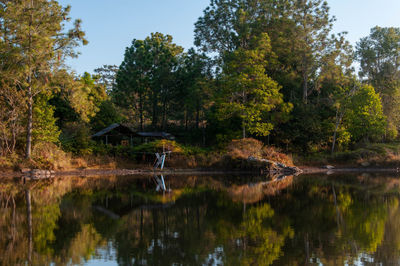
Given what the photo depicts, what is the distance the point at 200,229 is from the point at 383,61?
4419 cm

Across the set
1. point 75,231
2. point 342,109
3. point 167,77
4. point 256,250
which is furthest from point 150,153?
point 256,250

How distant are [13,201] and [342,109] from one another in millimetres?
30089

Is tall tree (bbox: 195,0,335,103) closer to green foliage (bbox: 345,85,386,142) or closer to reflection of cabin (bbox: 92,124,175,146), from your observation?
green foliage (bbox: 345,85,386,142)

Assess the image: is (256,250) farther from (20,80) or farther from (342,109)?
(342,109)

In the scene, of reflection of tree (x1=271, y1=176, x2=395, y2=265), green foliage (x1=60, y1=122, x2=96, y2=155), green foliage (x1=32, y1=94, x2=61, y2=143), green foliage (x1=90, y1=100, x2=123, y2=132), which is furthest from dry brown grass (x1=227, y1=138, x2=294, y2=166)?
green foliage (x1=90, y1=100, x2=123, y2=132)

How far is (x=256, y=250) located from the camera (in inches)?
272

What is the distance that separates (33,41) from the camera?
24312mm

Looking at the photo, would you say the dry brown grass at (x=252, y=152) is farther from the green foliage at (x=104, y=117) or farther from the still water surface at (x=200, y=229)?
the green foliage at (x=104, y=117)

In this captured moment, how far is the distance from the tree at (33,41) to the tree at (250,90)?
41.8ft

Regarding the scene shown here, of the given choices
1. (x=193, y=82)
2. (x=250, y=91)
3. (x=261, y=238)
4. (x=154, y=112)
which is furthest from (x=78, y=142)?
(x=261, y=238)

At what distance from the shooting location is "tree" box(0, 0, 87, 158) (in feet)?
79.5

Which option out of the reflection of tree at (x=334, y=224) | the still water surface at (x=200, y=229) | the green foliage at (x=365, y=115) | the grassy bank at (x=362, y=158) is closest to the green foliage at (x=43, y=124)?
the still water surface at (x=200, y=229)

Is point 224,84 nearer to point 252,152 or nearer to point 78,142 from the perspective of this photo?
point 252,152

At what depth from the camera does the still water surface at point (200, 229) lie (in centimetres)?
659
